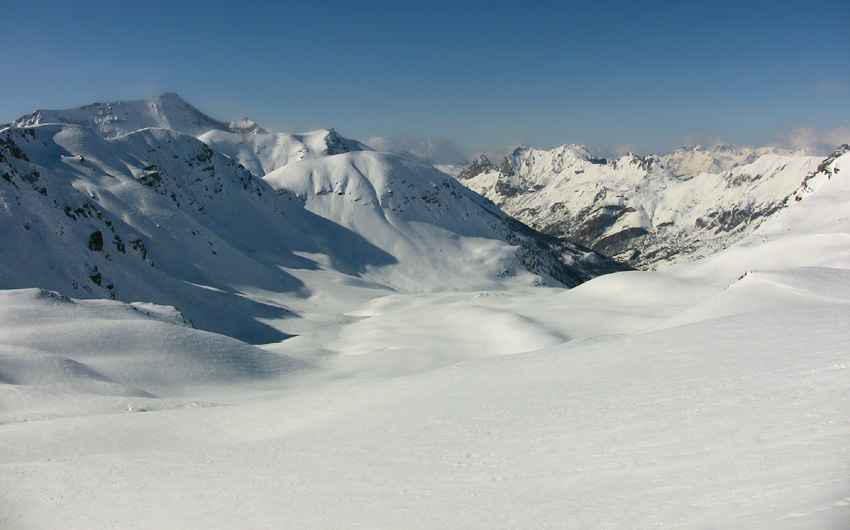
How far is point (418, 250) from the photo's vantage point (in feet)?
552

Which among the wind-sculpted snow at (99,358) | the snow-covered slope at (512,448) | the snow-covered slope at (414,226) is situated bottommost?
the wind-sculpted snow at (99,358)

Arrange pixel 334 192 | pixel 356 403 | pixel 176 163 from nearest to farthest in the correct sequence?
pixel 356 403 < pixel 176 163 < pixel 334 192

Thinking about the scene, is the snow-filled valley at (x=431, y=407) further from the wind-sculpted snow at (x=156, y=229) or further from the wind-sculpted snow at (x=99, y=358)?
the wind-sculpted snow at (x=156, y=229)

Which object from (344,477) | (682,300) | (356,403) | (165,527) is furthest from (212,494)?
(682,300)

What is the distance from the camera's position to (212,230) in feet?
418

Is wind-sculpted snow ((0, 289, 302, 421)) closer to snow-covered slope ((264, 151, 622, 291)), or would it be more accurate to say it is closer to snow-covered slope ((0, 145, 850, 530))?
snow-covered slope ((0, 145, 850, 530))

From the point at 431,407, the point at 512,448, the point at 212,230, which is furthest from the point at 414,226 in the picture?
the point at 512,448

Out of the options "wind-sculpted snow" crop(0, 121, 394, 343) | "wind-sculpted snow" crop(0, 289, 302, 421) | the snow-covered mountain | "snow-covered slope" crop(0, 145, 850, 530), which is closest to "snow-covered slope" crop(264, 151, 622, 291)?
the snow-covered mountain

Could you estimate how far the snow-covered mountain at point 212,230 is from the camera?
71438mm

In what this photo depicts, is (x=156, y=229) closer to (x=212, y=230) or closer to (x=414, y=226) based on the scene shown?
(x=212, y=230)

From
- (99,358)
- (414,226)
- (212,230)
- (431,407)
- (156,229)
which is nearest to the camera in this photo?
(431,407)

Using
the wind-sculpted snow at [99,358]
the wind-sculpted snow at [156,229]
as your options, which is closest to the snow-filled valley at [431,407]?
the wind-sculpted snow at [99,358]

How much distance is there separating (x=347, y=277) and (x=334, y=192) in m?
63.6

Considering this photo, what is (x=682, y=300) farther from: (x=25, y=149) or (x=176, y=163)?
(x=176, y=163)
